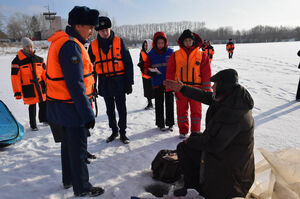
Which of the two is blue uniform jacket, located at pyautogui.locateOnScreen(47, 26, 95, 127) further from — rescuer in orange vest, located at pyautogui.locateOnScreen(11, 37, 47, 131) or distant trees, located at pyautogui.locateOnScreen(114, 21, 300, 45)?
distant trees, located at pyautogui.locateOnScreen(114, 21, 300, 45)

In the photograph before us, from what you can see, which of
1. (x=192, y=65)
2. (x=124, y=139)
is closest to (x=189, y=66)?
(x=192, y=65)

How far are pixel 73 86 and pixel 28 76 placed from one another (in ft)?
9.23

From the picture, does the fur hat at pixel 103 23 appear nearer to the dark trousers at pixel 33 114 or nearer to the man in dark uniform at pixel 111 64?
the man in dark uniform at pixel 111 64

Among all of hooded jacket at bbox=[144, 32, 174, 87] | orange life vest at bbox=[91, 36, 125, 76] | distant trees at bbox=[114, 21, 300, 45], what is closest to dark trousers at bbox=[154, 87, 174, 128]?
hooded jacket at bbox=[144, 32, 174, 87]

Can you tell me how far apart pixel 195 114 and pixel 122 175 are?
160cm

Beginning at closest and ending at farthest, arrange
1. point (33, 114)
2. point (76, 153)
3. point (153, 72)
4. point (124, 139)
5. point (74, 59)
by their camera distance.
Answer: point (74, 59) < point (76, 153) < point (124, 139) < point (153, 72) < point (33, 114)

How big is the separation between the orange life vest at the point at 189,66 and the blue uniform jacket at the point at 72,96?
6.07ft

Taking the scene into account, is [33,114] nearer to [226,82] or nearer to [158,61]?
[158,61]

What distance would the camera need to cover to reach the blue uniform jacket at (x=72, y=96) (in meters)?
1.83

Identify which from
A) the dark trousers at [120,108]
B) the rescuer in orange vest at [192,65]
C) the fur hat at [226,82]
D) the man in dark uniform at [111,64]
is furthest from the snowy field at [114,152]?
the fur hat at [226,82]

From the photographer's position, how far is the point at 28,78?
4.07 metres

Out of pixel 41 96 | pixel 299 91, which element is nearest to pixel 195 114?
pixel 41 96

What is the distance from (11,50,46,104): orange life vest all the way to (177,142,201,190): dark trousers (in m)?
3.33

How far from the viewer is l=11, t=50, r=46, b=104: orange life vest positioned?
13.0ft
